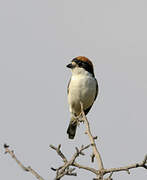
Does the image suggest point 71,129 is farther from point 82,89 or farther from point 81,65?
point 81,65

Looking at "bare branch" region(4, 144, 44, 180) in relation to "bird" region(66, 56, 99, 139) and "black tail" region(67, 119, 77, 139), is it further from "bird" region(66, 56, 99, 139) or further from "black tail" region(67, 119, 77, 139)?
"black tail" region(67, 119, 77, 139)

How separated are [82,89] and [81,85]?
88 mm

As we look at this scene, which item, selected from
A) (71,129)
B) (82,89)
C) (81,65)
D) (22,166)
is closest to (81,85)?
(82,89)

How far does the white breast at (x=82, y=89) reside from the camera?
9586 millimetres

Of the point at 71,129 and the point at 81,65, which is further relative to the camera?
the point at 71,129

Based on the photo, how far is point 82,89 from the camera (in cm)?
959

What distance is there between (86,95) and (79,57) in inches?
37.1

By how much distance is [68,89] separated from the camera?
9.99 metres

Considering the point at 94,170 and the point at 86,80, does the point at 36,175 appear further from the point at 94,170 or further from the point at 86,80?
the point at 86,80

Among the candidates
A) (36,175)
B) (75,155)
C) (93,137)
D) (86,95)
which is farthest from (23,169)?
(86,95)

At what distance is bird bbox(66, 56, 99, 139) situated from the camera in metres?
9.60

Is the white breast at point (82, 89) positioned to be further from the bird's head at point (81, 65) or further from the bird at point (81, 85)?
the bird's head at point (81, 65)

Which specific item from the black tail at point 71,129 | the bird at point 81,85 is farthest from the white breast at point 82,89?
the black tail at point 71,129

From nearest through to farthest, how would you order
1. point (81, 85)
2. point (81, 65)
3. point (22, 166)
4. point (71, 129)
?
1. point (22, 166)
2. point (81, 85)
3. point (81, 65)
4. point (71, 129)
